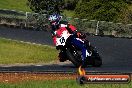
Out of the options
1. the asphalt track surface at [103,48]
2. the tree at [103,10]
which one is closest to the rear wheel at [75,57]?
the asphalt track surface at [103,48]

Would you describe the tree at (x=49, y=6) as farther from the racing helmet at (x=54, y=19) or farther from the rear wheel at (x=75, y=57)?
the rear wheel at (x=75, y=57)

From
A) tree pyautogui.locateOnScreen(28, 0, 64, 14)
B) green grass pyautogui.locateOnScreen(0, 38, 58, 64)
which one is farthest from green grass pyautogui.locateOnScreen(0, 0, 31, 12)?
green grass pyautogui.locateOnScreen(0, 38, 58, 64)

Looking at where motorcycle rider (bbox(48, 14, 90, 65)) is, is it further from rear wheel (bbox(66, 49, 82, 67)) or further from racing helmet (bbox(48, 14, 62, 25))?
rear wheel (bbox(66, 49, 82, 67))

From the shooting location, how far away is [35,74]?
16.7 m

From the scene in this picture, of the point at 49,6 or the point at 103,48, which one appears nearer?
the point at 49,6

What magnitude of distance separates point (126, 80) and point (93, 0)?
158ft

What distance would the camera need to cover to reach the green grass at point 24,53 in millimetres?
27067

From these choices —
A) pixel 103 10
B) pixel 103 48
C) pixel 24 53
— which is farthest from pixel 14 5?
pixel 24 53

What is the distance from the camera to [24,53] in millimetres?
29516

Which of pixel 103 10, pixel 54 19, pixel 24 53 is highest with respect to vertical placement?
pixel 54 19

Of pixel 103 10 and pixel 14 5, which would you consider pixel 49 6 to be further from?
pixel 14 5

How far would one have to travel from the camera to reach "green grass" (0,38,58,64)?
27067 mm

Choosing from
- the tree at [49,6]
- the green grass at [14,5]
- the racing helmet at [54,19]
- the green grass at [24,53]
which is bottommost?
the green grass at [14,5]

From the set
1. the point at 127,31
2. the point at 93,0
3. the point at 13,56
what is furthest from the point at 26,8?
the point at 13,56
